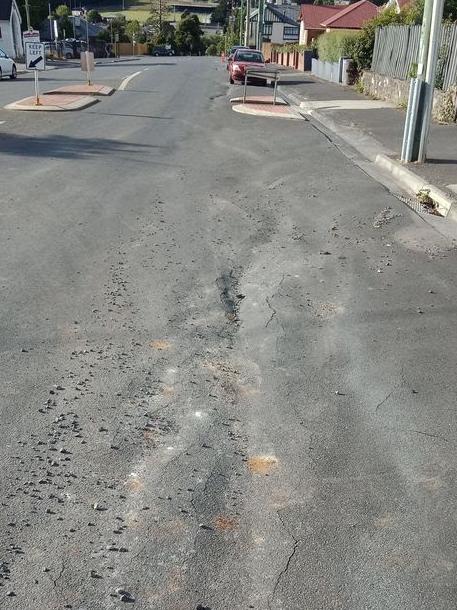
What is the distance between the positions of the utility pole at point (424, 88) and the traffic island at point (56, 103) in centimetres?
1082

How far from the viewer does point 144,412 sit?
4090 millimetres

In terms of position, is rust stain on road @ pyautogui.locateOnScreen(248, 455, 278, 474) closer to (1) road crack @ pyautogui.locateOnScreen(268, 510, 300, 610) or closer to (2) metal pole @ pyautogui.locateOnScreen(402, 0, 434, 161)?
(1) road crack @ pyautogui.locateOnScreen(268, 510, 300, 610)

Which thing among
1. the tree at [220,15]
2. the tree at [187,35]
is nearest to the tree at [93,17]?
the tree at [187,35]

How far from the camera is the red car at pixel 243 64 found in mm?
31656

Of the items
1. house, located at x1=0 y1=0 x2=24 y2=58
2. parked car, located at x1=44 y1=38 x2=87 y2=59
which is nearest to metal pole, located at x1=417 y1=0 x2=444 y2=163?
house, located at x1=0 y1=0 x2=24 y2=58

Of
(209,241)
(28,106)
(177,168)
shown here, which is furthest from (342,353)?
(28,106)

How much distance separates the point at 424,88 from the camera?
1184 centimetres

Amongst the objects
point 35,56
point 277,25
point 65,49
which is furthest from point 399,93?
point 65,49

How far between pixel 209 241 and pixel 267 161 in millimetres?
5404

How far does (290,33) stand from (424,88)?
73564 millimetres

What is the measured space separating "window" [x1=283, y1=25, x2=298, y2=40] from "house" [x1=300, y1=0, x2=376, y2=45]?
13.5 feet

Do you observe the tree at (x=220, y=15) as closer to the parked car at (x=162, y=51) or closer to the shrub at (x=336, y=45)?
the parked car at (x=162, y=51)

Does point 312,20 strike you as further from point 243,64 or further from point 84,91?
point 84,91

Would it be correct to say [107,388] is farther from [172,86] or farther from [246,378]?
[172,86]
